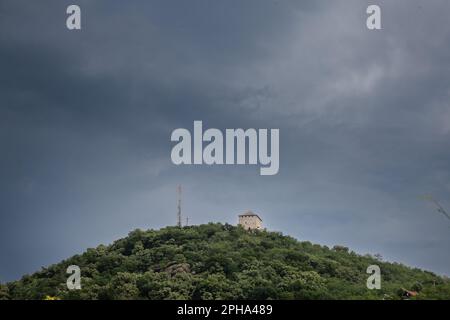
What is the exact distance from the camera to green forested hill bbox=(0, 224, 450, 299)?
209ft

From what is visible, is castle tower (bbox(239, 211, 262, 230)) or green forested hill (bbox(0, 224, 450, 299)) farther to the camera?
castle tower (bbox(239, 211, 262, 230))

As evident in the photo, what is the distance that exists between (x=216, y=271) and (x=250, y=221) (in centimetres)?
3025

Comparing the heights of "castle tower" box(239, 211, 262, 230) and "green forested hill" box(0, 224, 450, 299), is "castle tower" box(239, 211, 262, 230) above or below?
above

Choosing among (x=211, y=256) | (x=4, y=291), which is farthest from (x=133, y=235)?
(x=4, y=291)

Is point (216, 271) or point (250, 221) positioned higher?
point (250, 221)

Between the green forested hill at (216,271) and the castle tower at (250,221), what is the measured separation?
11.4 feet

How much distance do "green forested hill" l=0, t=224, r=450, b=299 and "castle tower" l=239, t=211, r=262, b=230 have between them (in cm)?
347

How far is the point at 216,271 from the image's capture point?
238 feet

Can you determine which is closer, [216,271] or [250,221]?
[216,271]

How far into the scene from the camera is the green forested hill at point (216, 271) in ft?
209

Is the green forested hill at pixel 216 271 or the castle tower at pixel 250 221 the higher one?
the castle tower at pixel 250 221
